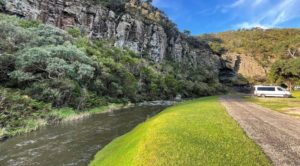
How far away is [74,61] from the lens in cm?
4188

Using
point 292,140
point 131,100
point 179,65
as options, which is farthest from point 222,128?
point 179,65

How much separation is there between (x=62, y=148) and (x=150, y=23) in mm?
108596

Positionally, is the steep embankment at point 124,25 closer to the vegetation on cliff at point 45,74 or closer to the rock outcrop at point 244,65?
the rock outcrop at point 244,65

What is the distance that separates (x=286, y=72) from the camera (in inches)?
2849

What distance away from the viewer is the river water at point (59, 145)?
1497 cm

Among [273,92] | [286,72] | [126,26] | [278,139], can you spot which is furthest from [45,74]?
[126,26]

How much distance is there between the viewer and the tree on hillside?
6944 cm

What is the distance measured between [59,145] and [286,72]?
71457 mm

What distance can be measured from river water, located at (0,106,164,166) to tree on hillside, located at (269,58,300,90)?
60997 millimetres

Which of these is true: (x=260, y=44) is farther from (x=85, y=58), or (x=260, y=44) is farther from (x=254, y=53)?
(x=85, y=58)

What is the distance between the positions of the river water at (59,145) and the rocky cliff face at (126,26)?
179 feet

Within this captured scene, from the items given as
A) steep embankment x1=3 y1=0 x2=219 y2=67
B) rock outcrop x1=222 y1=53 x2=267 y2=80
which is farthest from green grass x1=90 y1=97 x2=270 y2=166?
rock outcrop x1=222 y1=53 x2=267 y2=80

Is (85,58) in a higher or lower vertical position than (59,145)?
higher

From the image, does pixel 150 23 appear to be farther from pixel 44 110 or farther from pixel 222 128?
pixel 222 128
